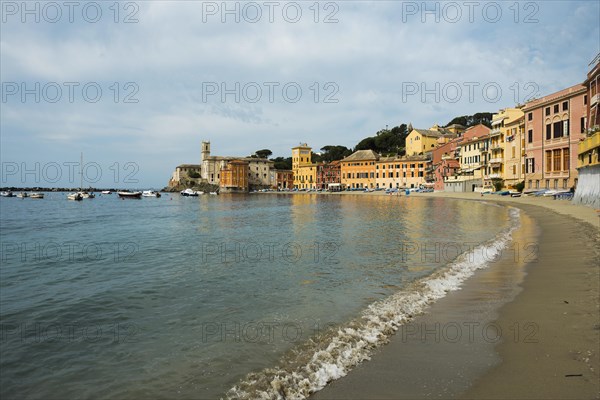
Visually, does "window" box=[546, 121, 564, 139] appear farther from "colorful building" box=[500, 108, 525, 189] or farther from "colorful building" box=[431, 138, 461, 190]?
"colorful building" box=[431, 138, 461, 190]

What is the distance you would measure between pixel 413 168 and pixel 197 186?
332 ft

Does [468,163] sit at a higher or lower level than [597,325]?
higher

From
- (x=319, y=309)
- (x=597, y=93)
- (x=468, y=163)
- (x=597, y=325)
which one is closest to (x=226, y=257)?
(x=319, y=309)

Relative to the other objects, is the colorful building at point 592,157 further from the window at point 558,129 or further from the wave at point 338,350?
the wave at point 338,350

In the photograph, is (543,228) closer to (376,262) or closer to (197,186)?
(376,262)

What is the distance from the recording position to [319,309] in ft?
32.1

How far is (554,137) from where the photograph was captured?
55.1m

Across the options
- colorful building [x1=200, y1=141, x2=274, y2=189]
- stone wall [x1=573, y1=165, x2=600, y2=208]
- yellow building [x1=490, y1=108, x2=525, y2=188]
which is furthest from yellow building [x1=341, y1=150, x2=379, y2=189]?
stone wall [x1=573, y1=165, x2=600, y2=208]

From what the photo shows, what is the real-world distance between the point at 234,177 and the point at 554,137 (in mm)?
131100

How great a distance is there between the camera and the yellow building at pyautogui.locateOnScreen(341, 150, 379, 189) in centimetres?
13362

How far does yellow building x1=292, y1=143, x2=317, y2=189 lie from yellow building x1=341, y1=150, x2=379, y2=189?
20.4 meters

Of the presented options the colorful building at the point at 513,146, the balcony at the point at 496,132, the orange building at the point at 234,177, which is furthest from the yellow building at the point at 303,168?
the colorful building at the point at 513,146

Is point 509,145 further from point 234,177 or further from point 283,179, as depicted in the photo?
point 283,179

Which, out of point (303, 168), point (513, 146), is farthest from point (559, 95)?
point (303, 168)
